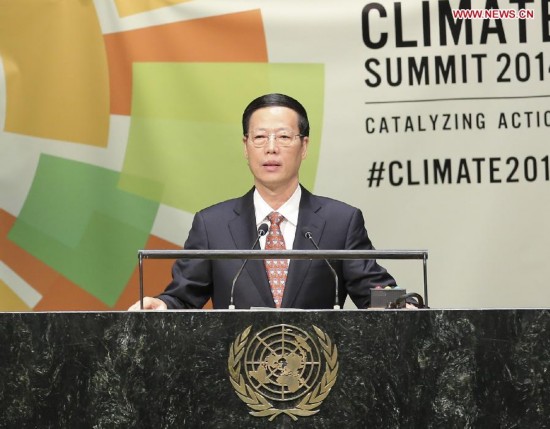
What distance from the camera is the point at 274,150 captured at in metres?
3.39

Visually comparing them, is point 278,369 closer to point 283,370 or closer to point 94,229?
point 283,370

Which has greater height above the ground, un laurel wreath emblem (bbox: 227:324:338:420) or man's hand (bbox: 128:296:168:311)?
man's hand (bbox: 128:296:168:311)

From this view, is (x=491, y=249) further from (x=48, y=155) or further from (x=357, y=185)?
(x=48, y=155)

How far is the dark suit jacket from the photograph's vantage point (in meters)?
3.19

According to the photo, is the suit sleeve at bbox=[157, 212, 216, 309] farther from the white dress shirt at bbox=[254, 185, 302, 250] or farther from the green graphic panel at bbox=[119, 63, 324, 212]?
the green graphic panel at bbox=[119, 63, 324, 212]

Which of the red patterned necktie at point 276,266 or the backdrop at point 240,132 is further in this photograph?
the backdrop at point 240,132

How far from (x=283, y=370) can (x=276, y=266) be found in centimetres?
93

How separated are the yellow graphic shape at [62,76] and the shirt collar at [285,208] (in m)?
0.99

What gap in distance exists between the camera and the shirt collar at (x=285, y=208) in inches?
133

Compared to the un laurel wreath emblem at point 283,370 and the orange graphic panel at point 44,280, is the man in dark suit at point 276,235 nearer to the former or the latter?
the un laurel wreath emblem at point 283,370

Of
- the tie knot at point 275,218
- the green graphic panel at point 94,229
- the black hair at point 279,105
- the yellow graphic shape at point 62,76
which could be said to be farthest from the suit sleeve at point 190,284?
the yellow graphic shape at point 62,76

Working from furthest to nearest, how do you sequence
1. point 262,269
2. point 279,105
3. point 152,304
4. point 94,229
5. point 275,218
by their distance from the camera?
point 94,229 < point 279,105 < point 275,218 < point 262,269 < point 152,304

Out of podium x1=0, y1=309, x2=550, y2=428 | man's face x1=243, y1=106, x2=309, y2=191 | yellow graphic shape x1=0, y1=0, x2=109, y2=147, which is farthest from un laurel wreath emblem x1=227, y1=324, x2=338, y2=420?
yellow graphic shape x1=0, y1=0, x2=109, y2=147

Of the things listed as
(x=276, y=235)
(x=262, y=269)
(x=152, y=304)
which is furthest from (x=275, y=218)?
(x=152, y=304)
